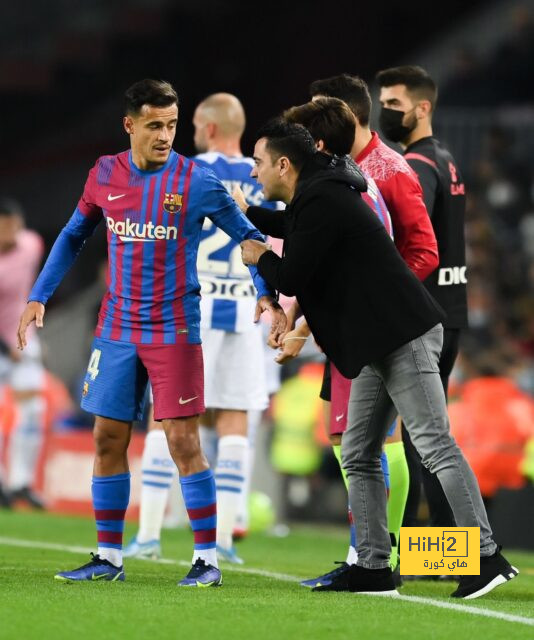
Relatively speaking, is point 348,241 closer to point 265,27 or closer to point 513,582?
point 513,582

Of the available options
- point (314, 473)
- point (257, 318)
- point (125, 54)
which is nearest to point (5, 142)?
point (125, 54)

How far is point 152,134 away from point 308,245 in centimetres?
91

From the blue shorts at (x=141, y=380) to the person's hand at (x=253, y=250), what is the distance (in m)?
0.44

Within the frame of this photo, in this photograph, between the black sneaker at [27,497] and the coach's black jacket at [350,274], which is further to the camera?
the black sneaker at [27,497]

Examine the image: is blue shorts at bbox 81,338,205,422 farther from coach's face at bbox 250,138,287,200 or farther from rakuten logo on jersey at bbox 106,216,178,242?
coach's face at bbox 250,138,287,200

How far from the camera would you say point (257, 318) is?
5945 mm

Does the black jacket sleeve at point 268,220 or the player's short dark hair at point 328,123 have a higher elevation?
the player's short dark hair at point 328,123

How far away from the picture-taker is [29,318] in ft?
20.2

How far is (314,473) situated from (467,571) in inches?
240

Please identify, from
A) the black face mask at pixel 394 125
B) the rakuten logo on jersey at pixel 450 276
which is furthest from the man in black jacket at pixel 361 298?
the black face mask at pixel 394 125

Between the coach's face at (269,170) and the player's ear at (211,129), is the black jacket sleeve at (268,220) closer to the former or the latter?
the coach's face at (269,170)

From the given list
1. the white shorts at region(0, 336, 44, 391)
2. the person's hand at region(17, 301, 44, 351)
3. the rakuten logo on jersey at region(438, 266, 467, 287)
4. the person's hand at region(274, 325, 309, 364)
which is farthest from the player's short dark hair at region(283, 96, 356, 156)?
the white shorts at region(0, 336, 44, 391)

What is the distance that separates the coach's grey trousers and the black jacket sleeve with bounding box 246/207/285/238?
0.66 m

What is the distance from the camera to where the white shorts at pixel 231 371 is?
7.82m
